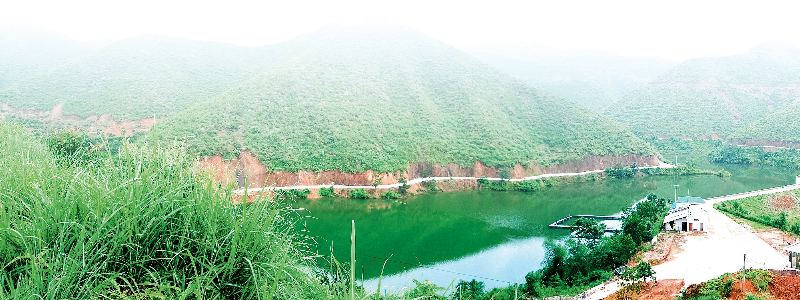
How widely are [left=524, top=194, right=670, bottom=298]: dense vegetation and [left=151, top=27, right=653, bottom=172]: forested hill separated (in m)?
16.7

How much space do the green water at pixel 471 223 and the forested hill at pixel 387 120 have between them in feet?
15.4

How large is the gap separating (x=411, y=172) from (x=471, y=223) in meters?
10.0

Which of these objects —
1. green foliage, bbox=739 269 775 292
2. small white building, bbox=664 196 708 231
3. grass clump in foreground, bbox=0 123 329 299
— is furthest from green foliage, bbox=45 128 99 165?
small white building, bbox=664 196 708 231

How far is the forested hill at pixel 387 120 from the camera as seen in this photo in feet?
106

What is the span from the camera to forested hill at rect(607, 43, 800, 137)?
2304 inches

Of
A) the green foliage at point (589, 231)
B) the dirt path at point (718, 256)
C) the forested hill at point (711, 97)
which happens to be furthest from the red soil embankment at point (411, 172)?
the forested hill at point (711, 97)

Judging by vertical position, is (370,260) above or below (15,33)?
below

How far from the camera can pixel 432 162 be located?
33.8m

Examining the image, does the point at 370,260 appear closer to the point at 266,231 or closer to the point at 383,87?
the point at 266,231

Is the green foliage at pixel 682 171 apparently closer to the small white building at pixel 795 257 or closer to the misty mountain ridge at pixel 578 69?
the small white building at pixel 795 257

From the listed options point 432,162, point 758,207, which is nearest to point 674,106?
point 758,207

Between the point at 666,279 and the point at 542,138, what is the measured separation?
28038mm

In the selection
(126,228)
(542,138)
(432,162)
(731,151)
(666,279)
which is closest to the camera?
(126,228)

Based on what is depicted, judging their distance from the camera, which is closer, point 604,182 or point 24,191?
point 24,191
